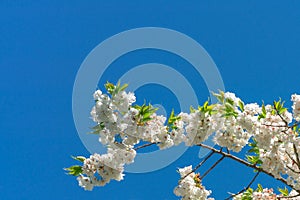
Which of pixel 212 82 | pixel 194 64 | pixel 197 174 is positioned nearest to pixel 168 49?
pixel 194 64

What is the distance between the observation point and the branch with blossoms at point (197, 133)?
4.62m

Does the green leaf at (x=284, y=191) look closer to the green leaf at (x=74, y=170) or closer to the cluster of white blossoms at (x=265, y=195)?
the cluster of white blossoms at (x=265, y=195)

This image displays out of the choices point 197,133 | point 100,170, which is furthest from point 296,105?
point 100,170

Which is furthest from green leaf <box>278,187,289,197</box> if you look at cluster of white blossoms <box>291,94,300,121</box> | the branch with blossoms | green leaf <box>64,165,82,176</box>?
green leaf <box>64,165,82,176</box>

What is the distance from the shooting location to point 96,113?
15.2ft

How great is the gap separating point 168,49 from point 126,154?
303 cm

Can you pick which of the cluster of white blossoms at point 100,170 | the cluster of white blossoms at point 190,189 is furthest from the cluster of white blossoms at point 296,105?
the cluster of white blossoms at point 100,170

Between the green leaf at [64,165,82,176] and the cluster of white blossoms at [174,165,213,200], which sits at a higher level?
the green leaf at [64,165,82,176]

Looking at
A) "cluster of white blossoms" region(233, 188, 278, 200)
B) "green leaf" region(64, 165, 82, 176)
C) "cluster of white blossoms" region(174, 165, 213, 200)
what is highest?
"green leaf" region(64, 165, 82, 176)

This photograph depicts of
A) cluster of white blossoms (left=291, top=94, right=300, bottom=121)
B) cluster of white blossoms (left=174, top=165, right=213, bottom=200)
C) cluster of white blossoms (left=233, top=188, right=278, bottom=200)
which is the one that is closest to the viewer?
cluster of white blossoms (left=291, top=94, right=300, bottom=121)

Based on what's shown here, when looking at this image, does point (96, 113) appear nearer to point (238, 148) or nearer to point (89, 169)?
point (89, 169)

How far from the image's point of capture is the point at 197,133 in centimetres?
468

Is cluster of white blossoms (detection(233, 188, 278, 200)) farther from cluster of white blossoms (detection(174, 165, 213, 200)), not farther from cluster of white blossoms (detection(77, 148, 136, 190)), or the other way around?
cluster of white blossoms (detection(77, 148, 136, 190))

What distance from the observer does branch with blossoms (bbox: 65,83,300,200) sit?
4621 mm
